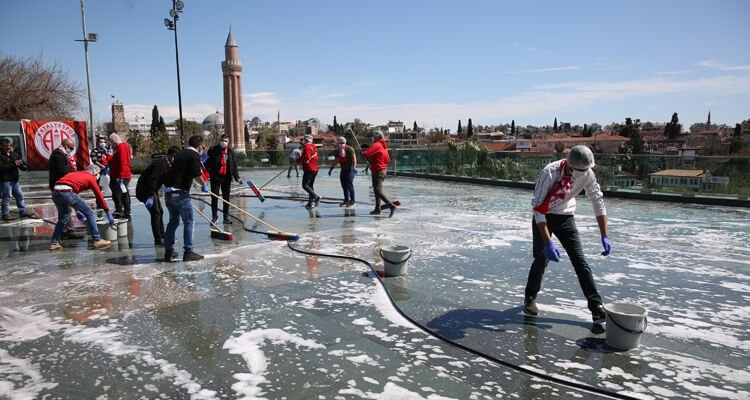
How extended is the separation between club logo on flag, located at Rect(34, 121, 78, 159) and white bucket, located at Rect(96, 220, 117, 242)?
987cm

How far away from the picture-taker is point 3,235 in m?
9.56

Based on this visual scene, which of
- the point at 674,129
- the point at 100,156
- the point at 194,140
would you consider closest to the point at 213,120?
the point at 674,129

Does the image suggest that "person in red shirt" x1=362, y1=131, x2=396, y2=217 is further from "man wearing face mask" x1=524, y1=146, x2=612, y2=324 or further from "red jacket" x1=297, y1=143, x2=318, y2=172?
"man wearing face mask" x1=524, y1=146, x2=612, y2=324

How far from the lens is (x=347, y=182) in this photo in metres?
12.9

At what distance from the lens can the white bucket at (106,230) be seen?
8.62 m

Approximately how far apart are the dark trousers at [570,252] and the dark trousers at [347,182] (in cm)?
812

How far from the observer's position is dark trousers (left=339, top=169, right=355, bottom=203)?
12.6 metres

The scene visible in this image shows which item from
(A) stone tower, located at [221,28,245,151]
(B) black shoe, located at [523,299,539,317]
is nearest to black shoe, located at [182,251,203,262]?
(B) black shoe, located at [523,299,539,317]

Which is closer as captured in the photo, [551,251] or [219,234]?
[551,251]

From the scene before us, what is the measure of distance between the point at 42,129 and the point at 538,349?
65.3 feet

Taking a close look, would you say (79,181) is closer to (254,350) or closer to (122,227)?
(122,227)

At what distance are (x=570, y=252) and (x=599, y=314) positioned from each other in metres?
0.60

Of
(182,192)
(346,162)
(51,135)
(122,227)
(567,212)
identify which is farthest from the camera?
(51,135)

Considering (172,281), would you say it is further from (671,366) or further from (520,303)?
(671,366)
